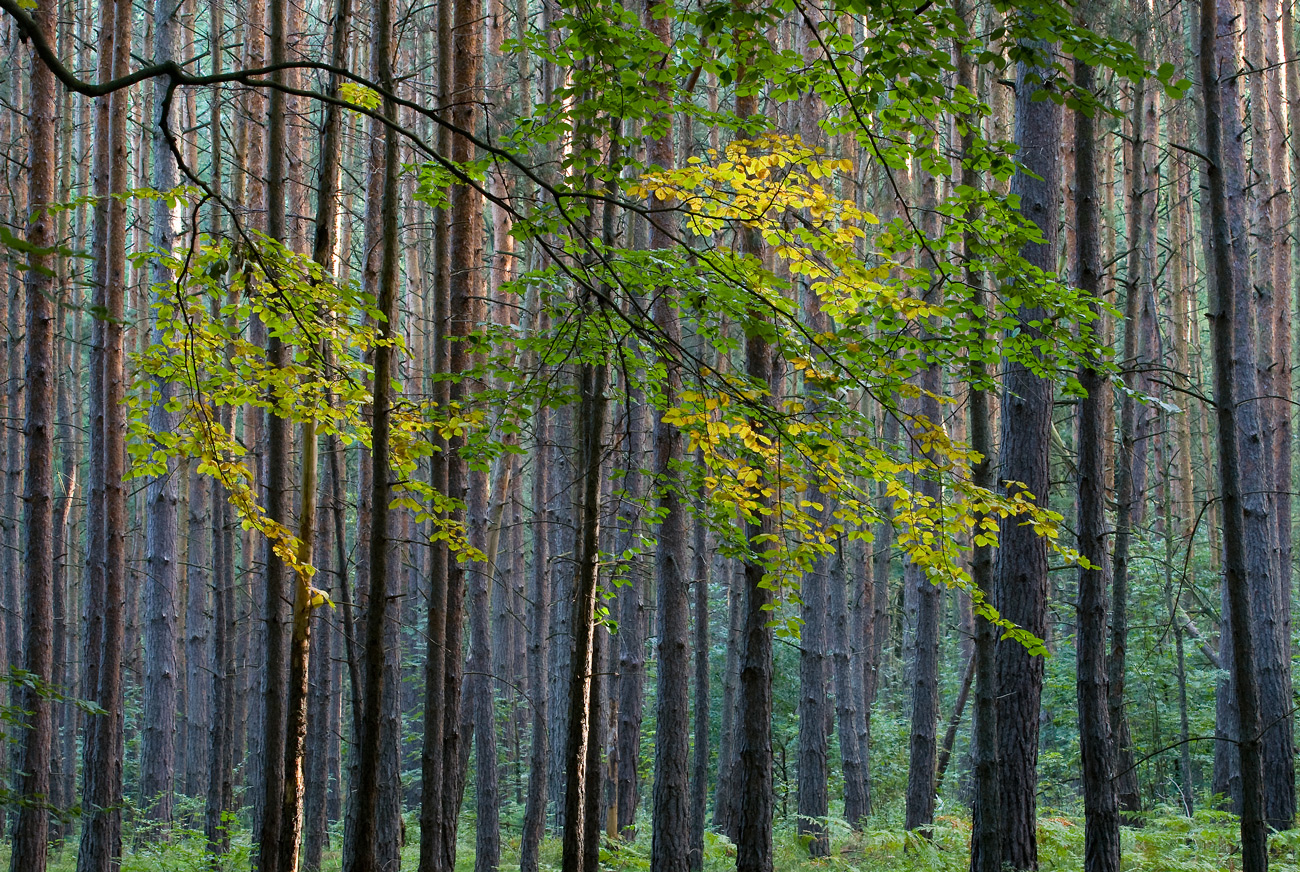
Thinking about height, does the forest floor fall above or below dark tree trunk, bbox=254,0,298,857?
below

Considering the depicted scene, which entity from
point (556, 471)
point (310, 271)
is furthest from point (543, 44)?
point (556, 471)

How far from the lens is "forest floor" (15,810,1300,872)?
28.7 feet

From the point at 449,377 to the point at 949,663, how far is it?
2435cm

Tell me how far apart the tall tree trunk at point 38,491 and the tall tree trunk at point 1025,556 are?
7517 millimetres

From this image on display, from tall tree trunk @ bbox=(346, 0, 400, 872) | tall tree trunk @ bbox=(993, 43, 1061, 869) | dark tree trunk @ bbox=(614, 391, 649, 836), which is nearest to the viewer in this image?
tall tree trunk @ bbox=(346, 0, 400, 872)

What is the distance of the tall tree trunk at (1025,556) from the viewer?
7156 mm

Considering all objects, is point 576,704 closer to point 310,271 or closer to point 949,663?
point 310,271

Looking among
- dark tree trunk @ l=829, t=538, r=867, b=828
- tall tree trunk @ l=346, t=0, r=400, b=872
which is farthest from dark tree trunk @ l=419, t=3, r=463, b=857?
dark tree trunk @ l=829, t=538, r=867, b=828

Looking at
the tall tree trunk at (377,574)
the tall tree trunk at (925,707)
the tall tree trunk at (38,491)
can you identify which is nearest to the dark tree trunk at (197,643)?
the tall tree trunk at (38,491)

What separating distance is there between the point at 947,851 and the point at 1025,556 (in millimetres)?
4899

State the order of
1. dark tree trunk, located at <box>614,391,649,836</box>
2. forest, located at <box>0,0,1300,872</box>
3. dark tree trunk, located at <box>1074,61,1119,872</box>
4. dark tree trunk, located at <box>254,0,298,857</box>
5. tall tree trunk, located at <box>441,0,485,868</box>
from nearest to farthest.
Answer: forest, located at <box>0,0,1300,872</box>
dark tree trunk, located at <box>254,0,298,857</box>
dark tree trunk, located at <box>1074,61,1119,872</box>
tall tree trunk, located at <box>441,0,485,868</box>
dark tree trunk, located at <box>614,391,649,836</box>

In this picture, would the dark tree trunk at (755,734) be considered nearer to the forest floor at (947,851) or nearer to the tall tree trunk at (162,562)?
the forest floor at (947,851)

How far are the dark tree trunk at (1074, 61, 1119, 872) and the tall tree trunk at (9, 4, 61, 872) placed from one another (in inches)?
307

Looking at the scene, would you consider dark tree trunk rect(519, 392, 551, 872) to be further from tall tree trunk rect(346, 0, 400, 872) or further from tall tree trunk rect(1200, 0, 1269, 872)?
tall tree trunk rect(1200, 0, 1269, 872)
